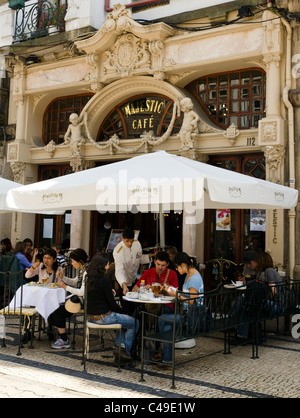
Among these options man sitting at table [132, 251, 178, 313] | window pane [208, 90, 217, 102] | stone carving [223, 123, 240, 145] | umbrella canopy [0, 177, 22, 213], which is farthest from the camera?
window pane [208, 90, 217, 102]

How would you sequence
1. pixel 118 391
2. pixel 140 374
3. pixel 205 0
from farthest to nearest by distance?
pixel 205 0
pixel 140 374
pixel 118 391

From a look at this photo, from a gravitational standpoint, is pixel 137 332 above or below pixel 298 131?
below

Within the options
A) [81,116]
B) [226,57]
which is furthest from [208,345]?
[81,116]

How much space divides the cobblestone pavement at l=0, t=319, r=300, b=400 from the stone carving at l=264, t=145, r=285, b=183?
11.0 ft

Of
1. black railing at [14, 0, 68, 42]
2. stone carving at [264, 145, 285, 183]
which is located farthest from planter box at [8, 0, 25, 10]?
stone carving at [264, 145, 285, 183]

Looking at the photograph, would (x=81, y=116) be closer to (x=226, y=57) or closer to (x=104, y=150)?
(x=104, y=150)

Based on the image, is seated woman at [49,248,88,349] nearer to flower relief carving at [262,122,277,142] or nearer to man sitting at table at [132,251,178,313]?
man sitting at table at [132,251,178,313]

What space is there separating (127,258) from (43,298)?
1.51m

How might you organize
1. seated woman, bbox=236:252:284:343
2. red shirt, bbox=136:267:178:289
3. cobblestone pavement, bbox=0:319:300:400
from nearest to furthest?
cobblestone pavement, bbox=0:319:300:400 < red shirt, bbox=136:267:178:289 < seated woman, bbox=236:252:284:343

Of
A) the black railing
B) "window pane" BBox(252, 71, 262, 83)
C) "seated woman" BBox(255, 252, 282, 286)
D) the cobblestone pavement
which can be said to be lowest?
the cobblestone pavement

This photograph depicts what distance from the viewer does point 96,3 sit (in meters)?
12.4

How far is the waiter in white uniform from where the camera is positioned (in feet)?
25.6

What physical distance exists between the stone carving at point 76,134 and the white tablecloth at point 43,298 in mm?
5507

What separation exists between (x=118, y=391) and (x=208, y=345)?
2777 millimetres
